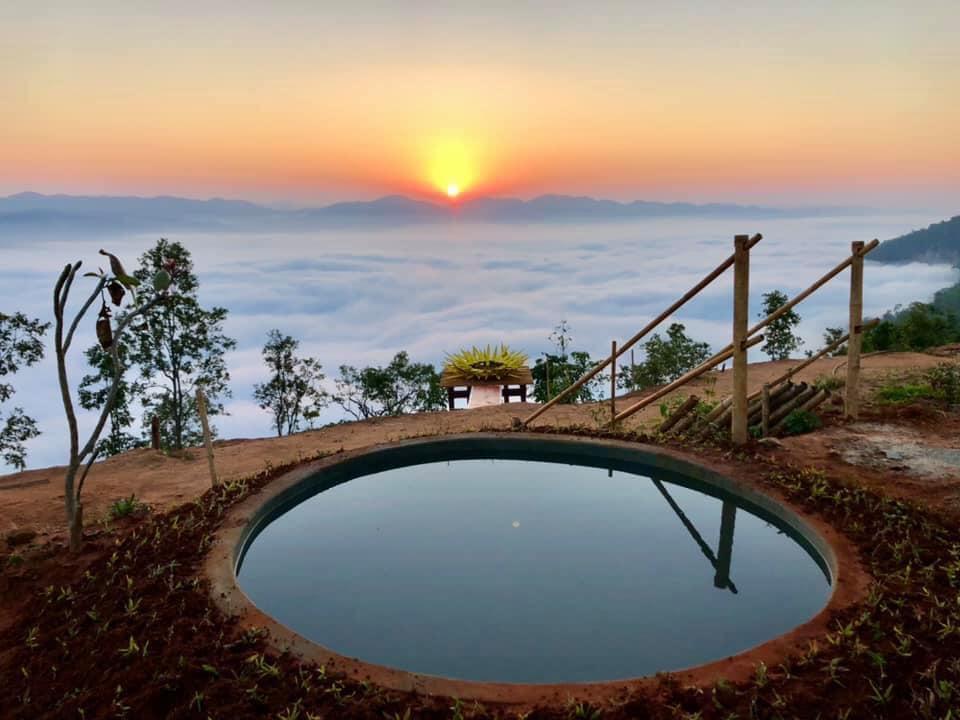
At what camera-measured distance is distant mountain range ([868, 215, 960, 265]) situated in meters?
53.8

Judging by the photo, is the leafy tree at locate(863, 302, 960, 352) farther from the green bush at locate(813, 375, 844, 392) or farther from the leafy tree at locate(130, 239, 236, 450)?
the leafy tree at locate(130, 239, 236, 450)

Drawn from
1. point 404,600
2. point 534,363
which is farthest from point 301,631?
point 534,363

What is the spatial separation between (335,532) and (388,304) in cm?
8483

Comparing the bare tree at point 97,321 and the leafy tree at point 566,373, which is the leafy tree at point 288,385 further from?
the bare tree at point 97,321

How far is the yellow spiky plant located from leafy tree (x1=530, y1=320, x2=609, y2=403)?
0.57 m

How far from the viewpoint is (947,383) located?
9031 mm

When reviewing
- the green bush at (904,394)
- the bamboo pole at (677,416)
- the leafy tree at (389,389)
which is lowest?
the leafy tree at (389,389)

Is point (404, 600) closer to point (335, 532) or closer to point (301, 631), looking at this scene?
point (301, 631)

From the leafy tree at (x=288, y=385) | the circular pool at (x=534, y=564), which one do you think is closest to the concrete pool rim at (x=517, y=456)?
the circular pool at (x=534, y=564)

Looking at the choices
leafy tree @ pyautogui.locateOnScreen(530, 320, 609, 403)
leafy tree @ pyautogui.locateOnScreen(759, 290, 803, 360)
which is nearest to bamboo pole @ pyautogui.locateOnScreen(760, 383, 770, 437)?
leafy tree @ pyautogui.locateOnScreen(530, 320, 609, 403)

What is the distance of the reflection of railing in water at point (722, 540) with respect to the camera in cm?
504

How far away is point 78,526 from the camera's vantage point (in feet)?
17.5

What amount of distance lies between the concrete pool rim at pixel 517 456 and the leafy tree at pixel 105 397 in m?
7.83

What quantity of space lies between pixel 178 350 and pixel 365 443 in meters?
5.92
